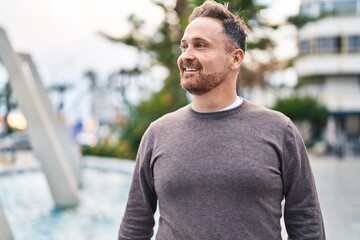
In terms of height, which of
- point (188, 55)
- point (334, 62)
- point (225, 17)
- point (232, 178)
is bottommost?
point (334, 62)

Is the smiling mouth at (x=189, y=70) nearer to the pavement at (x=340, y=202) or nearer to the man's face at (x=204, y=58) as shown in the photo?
the man's face at (x=204, y=58)

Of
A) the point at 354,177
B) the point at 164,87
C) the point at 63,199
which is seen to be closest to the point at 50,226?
the point at 63,199

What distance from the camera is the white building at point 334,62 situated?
45094 millimetres

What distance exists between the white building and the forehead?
4303 centimetres

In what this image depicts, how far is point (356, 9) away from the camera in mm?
45250

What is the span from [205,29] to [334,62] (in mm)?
45357

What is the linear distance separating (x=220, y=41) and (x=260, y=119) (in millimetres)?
336

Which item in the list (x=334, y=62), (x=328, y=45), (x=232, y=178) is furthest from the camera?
(x=328, y=45)

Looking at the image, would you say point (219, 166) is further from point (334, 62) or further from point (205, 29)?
point (334, 62)

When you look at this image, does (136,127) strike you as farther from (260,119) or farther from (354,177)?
(260,119)

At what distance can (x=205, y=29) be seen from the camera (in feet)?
7.64

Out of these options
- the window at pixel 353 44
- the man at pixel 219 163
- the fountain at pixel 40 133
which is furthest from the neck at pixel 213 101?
the window at pixel 353 44

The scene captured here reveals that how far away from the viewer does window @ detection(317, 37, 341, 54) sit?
46188 mm

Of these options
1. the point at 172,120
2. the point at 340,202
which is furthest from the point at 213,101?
the point at 340,202
